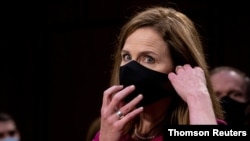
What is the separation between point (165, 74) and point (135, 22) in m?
0.22

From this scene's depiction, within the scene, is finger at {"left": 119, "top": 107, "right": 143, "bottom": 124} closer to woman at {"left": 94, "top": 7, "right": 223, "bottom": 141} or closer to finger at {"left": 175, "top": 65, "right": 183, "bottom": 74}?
woman at {"left": 94, "top": 7, "right": 223, "bottom": 141}

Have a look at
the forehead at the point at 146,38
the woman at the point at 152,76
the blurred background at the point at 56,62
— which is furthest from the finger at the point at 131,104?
the blurred background at the point at 56,62

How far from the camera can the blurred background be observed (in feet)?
16.2

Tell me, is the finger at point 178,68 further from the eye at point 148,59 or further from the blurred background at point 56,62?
the blurred background at point 56,62

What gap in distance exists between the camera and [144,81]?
158cm

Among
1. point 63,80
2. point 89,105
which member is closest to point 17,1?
point 63,80

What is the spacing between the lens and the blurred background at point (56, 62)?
4.95 m

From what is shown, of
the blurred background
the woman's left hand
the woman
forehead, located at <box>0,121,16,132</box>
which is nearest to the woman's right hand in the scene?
the woman

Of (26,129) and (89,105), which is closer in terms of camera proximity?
(89,105)

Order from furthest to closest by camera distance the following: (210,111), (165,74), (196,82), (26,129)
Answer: (26,129) < (165,74) < (196,82) < (210,111)

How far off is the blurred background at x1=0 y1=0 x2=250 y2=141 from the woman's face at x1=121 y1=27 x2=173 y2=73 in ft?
Result: 9.59

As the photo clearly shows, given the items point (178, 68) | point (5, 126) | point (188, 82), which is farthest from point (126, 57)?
point (5, 126)

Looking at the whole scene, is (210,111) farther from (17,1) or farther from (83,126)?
(17,1)

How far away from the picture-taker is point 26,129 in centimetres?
546
